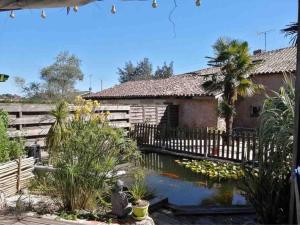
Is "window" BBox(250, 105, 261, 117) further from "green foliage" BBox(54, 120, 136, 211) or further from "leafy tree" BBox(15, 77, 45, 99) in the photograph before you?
"leafy tree" BBox(15, 77, 45, 99)

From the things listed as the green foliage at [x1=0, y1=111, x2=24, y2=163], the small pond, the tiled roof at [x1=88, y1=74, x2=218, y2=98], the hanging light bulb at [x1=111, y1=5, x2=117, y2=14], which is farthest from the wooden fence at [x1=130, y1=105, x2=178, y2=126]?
the hanging light bulb at [x1=111, y1=5, x2=117, y2=14]

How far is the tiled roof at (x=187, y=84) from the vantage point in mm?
21250

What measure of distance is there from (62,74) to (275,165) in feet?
136

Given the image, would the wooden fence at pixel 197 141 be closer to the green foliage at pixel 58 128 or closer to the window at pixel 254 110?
the green foliage at pixel 58 128

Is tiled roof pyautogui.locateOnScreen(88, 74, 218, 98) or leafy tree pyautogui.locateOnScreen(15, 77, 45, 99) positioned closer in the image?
tiled roof pyautogui.locateOnScreen(88, 74, 218, 98)

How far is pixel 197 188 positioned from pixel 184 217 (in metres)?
2.93

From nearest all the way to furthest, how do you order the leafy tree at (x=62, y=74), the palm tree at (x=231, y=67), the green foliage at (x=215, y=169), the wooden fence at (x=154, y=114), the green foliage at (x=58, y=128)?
1. the green foliage at (x=58, y=128)
2. the green foliage at (x=215, y=169)
3. the palm tree at (x=231, y=67)
4. the wooden fence at (x=154, y=114)
5. the leafy tree at (x=62, y=74)

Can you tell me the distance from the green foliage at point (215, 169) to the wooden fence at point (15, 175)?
560 cm

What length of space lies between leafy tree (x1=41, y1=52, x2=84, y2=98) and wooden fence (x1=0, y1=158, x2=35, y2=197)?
122 ft

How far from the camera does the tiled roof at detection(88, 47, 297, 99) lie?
2125 cm

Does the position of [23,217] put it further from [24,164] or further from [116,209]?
[24,164]

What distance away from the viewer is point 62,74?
146 feet

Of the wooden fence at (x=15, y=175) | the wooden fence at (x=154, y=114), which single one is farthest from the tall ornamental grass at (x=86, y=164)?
the wooden fence at (x=154, y=114)

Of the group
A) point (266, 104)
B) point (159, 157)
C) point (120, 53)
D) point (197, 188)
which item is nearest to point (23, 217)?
point (266, 104)
